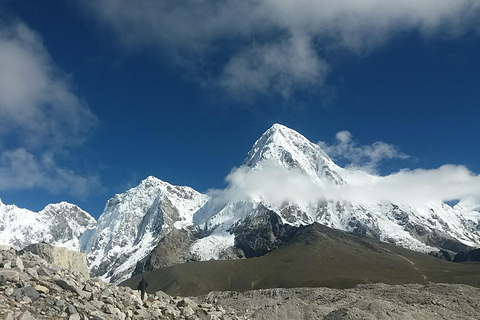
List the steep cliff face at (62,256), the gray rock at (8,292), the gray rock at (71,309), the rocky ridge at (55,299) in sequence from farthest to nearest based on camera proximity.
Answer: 1. the steep cliff face at (62,256)
2. the gray rock at (71,309)
3. the gray rock at (8,292)
4. the rocky ridge at (55,299)

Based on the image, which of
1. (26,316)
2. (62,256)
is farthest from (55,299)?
(62,256)

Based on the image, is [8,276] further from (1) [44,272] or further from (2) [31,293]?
(1) [44,272]

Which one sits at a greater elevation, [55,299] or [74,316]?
[55,299]

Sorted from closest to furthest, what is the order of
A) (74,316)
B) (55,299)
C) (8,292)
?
1. (8,292)
2. (74,316)
3. (55,299)

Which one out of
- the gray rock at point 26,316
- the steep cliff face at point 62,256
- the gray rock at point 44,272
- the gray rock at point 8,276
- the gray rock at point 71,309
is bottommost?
the gray rock at point 26,316

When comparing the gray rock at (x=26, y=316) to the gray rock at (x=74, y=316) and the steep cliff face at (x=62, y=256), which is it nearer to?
the gray rock at (x=74, y=316)

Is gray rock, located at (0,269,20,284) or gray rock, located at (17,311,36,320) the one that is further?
gray rock, located at (0,269,20,284)

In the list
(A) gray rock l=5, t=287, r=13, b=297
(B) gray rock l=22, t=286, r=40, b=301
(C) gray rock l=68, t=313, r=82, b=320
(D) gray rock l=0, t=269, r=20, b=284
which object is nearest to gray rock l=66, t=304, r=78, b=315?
(C) gray rock l=68, t=313, r=82, b=320

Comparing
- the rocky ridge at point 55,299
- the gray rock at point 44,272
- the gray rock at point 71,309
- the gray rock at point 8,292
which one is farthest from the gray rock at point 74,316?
the gray rock at point 44,272

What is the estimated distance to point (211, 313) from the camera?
36.2 m

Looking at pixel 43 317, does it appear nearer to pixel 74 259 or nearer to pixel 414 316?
pixel 74 259

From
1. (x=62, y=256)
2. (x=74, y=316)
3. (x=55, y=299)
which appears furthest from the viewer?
(x=62, y=256)

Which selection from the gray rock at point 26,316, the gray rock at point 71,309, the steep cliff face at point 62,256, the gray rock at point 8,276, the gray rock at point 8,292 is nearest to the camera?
the gray rock at point 26,316

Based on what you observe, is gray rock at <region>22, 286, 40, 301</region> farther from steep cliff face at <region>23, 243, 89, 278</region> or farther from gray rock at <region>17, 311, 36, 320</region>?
steep cliff face at <region>23, 243, 89, 278</region>
